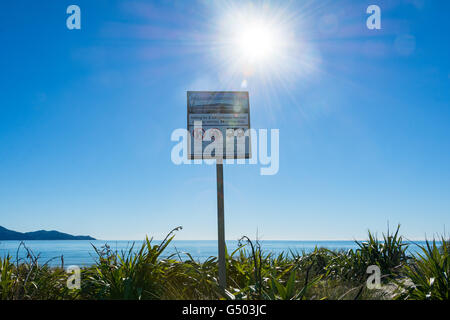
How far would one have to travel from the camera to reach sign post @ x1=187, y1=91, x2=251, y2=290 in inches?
181

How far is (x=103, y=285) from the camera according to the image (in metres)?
4.11

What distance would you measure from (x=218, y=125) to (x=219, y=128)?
0.16 feet

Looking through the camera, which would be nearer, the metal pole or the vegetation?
the vegetation

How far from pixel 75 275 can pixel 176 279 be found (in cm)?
136

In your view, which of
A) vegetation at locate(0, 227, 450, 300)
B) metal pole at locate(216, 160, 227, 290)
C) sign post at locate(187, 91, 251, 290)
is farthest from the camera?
sign post at locate(187, 91, 251, 290)

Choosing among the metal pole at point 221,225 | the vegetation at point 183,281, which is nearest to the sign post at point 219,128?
the metal pole at point 221,225

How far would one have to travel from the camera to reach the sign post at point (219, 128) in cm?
459

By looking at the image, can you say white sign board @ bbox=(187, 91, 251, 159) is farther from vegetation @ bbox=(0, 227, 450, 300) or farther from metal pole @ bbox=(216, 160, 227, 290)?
vegetation @ bbox=(0, 227, 450, 300)

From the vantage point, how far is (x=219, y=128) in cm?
467

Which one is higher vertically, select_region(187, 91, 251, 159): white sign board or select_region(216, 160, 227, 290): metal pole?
select_region(187, 91, 251, 159): white sign board

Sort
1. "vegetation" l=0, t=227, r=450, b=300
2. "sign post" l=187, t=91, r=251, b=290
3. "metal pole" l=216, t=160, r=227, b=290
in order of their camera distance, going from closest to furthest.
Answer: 1. "vegetation" l=0, t=227, r=450, b=300
2. "metal pole" l=216, t=160, r=227, b=290
3. "sign post" l=187, t=91, r=251, b=290

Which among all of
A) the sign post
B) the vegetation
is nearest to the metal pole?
the sign post

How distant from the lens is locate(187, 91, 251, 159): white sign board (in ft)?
15.1

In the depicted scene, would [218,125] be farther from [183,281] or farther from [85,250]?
[85,250]
